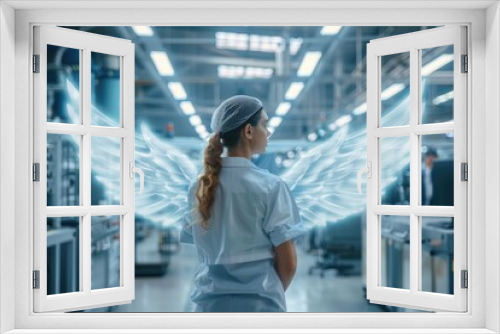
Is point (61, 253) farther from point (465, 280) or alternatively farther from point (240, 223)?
point (465, 280)

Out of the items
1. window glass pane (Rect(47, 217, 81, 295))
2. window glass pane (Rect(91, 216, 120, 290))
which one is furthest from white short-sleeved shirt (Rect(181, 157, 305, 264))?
window glass pane (Rect(91, 216, 120, 290))

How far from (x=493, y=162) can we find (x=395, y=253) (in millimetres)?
3509

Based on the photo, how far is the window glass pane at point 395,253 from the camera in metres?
4.86

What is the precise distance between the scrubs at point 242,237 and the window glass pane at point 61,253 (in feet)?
5.24

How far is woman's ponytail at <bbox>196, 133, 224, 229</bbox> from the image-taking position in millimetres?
2869

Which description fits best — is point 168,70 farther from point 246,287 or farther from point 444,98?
point 444,98

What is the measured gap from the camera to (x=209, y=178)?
287 cm

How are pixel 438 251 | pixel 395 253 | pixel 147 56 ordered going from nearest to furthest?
pixel 438 251 < pixel 395 253 < pixel 147 56

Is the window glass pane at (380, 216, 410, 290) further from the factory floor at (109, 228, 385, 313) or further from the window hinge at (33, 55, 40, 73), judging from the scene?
the window hinge at (33, 55, 40, 73)

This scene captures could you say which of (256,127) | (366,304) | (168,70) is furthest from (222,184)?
(366,304)

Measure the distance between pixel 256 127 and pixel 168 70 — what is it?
81.8 inches

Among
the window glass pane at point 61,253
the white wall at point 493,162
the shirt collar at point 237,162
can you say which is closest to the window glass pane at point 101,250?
the window glass pane at point 61,253

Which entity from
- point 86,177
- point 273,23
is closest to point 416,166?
point 273,23

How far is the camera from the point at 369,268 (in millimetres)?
2230
